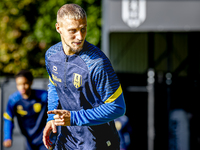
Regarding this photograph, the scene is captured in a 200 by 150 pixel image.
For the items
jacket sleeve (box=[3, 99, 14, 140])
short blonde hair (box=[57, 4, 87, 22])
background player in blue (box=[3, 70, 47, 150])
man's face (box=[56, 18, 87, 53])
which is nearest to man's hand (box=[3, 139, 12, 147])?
jacket sleeve (box=[3, 99, 14, 140])

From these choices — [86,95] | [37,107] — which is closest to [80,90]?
[86,95]

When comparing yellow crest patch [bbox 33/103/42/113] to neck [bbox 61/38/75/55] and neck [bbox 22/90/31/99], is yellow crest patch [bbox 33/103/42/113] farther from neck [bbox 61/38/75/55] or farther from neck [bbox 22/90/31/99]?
neck [bbox 61/38/75/55]

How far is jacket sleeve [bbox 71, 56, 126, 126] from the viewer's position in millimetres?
1783

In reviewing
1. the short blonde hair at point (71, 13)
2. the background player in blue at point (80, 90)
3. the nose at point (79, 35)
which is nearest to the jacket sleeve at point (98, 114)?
the background player in blue at point (80, 90)

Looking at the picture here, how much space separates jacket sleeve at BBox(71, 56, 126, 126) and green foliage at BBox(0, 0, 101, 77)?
1001 centimetres

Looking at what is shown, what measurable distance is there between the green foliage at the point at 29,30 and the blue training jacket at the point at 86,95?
32.2 ft

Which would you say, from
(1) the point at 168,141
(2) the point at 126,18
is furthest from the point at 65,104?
(2) the point at 126,18

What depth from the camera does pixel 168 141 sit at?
22.0ft

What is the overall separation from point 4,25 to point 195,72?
23.4 feet

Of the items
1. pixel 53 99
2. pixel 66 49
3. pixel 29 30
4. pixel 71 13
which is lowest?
pixel 53 99

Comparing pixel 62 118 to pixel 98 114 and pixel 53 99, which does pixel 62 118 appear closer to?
pixel 98 114

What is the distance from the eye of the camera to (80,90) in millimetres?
1886

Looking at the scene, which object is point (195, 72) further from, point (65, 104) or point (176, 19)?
point (65, 104)

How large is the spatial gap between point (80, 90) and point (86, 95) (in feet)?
0.15
